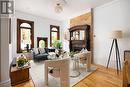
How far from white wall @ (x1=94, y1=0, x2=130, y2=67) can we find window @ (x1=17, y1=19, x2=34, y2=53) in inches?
168

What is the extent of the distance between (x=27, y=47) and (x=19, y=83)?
425 cm

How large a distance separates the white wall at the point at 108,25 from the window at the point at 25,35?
4.28 m

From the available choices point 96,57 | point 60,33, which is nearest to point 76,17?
point 60,33

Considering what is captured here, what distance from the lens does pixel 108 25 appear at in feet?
16.1

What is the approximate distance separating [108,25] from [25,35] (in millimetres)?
5138

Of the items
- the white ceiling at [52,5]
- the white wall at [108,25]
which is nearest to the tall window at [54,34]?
the white ceiling at [52,5]

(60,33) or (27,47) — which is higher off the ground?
(60,33)

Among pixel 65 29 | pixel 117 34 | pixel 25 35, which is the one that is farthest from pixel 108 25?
pixel 25 35

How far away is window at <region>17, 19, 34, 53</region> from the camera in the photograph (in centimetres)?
675

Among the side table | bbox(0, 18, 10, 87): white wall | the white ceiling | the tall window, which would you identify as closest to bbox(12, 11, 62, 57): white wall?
the tall window

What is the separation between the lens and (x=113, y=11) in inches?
184

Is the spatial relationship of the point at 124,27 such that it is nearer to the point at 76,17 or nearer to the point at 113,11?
the point at 113,11

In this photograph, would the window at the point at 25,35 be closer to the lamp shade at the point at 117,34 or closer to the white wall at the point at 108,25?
the white wall at the point at 108,25

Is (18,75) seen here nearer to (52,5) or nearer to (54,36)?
(52,5)
